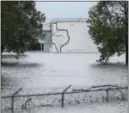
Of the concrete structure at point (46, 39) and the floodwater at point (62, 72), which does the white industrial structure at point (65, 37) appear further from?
the floodwater at point (62, 72)

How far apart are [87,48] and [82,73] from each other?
4.78 feet

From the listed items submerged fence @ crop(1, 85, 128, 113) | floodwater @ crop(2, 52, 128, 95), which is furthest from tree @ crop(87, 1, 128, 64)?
floodwater @ crop(2, 52, 128, 95)

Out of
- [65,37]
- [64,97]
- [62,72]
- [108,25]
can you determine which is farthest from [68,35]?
[62,72]

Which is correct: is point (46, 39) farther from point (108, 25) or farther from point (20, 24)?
point (108, 25)

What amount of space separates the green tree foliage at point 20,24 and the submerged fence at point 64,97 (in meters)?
0.25

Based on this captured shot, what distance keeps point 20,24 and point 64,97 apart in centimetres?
44

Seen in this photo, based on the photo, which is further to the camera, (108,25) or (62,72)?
(62,72)

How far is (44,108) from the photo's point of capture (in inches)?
75.4

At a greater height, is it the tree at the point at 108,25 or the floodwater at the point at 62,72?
the tree at the point at 108,25

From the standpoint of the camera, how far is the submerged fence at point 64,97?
73.1 inches

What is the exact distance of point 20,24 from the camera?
2.11 metres

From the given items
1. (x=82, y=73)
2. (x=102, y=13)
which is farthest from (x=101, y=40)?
(x=82, y=73)

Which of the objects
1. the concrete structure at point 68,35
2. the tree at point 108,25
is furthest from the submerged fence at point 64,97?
the concrete structure at point 68,35

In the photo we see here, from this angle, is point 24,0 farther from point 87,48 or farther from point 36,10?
point 87,48
